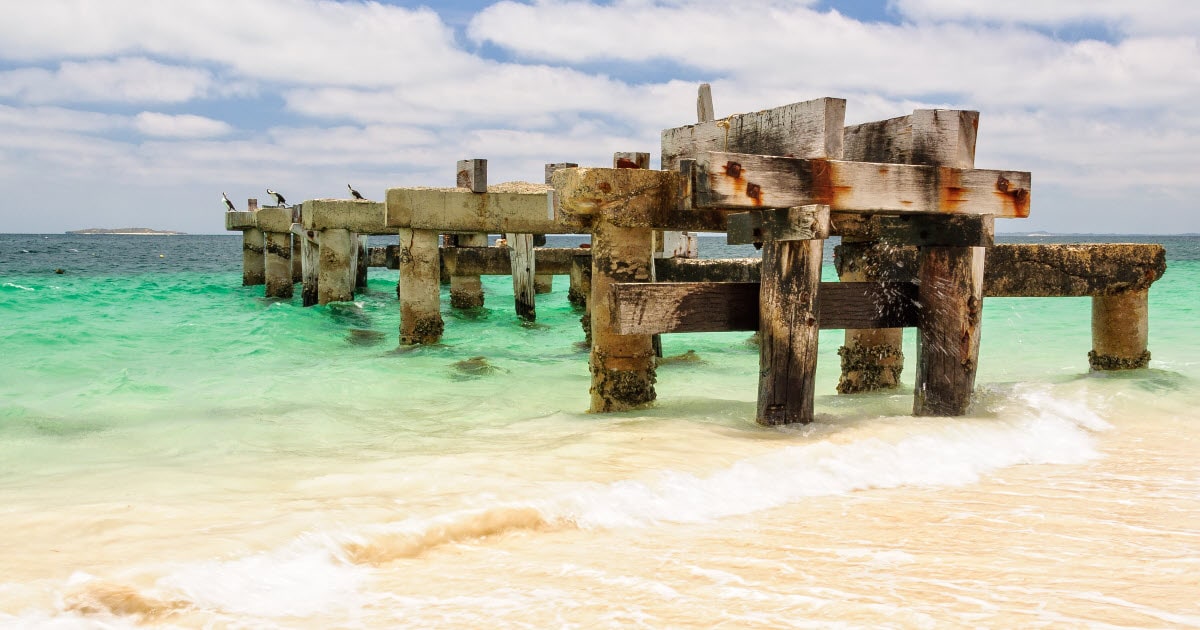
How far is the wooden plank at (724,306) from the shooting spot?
5559mm

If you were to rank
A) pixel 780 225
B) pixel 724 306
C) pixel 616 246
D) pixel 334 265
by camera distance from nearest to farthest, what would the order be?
pixel 780 225
pixel 724 306
pixel 616 246
pixel 334 265

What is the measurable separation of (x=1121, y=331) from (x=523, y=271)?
1029 cm

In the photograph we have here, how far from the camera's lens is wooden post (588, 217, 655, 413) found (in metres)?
6.33

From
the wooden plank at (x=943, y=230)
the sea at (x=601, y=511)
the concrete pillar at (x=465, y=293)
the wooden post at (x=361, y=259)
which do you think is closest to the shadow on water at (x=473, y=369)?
the sea at (x=601, y=511)

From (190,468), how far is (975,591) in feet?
14.4

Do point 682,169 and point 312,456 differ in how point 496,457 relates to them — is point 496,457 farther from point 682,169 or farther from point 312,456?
point 682,169

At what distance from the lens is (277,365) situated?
1197 centimetres

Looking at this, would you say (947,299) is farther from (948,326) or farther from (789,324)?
(789,324)

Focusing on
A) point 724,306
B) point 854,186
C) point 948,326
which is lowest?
point 948,326

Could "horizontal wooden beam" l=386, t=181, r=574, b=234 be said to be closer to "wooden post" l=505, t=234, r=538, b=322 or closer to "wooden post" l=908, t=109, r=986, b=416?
"wooden post" l=505, t=234, r=538, b=322

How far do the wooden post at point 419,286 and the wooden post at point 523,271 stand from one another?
9.42 ft

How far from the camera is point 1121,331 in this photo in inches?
324

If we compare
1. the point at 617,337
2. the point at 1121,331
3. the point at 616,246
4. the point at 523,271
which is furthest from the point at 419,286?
the point at 1121,331

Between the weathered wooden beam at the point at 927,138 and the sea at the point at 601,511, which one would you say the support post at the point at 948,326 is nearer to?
the sea at the point at 601,511
